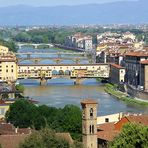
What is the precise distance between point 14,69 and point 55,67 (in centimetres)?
258

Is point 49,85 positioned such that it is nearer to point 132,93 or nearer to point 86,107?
point 132,93

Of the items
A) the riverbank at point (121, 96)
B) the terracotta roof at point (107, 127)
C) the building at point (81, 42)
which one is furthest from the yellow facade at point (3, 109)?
the building at point (81, 42)

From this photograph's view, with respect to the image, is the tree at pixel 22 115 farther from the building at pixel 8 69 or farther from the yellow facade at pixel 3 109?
the building at pixel 8 69

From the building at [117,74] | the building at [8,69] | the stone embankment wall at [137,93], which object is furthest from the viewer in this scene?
the building at [8,69]

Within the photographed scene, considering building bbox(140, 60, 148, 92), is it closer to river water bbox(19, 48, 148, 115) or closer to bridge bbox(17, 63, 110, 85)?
river water bbox(19, 48, 148, 115)

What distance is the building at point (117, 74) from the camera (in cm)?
3470

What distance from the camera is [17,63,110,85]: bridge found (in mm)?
35312

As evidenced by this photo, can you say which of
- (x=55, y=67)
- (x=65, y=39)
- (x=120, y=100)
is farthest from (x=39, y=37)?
(x=120, y=100)

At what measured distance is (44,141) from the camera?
34.8 feet

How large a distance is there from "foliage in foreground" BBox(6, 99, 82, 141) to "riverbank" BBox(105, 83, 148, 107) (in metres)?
7.65

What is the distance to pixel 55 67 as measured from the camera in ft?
123

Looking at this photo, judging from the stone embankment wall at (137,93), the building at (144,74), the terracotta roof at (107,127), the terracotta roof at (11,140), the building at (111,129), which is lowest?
the stone embankment wall at (137,93)

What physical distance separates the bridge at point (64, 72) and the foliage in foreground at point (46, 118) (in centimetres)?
1671

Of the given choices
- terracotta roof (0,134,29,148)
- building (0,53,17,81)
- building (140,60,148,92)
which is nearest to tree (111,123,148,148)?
terracotta roof (0,134,29,148)
